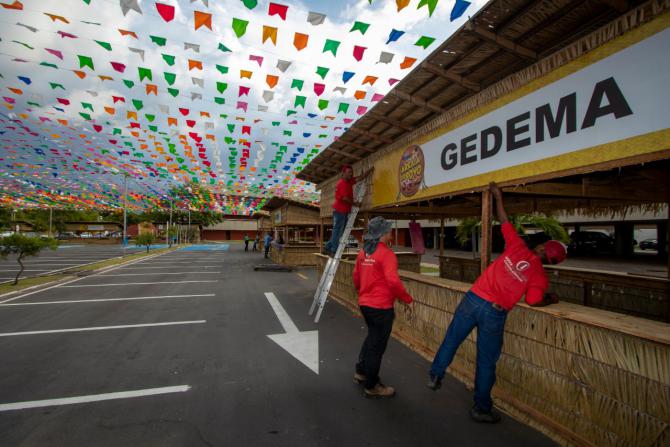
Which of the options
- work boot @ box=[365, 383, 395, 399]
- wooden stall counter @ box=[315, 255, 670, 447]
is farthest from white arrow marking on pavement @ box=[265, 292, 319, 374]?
wooden stall counter @ box=[315, 255, 670, 447]

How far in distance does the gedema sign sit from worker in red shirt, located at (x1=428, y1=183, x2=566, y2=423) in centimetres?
105

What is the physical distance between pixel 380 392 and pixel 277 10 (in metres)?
6.00

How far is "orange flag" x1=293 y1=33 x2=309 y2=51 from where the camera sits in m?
5.73

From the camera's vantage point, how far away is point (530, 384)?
3.07 meters

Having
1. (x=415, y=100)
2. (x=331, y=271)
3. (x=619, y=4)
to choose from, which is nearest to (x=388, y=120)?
(x=415, y=100)

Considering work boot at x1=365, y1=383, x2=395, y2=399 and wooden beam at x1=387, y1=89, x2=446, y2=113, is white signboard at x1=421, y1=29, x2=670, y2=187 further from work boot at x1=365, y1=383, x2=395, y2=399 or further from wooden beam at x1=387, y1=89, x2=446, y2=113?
work boot at x1=365, y1=383, x2=395, y2=399

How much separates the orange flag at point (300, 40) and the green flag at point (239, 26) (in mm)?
902

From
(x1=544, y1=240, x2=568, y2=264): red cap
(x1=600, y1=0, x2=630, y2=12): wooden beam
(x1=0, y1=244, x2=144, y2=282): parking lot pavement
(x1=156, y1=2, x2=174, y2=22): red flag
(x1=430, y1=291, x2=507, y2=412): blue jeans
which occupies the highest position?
(x1=156, y1=2, x2=174, y2=22): red flag

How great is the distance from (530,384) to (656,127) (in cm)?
256

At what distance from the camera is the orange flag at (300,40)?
5.73 meters

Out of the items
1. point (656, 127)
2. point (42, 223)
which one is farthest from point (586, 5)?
point (42, 223)

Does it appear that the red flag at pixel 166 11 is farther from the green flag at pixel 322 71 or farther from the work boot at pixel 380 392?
the work boot at pixel 380 392

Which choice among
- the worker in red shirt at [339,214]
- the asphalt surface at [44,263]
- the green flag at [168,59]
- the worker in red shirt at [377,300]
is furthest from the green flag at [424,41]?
the asphalt surface at [44,263]

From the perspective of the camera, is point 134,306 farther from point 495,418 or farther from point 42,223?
point 42,223
